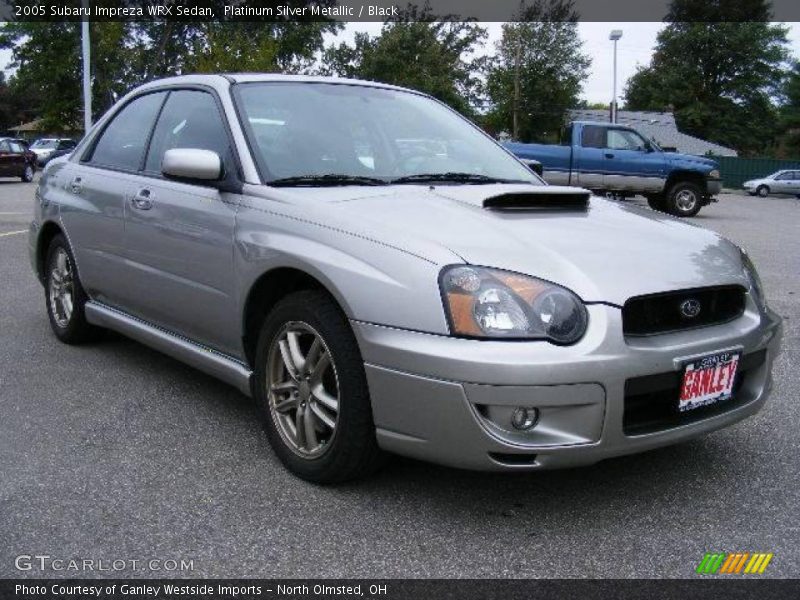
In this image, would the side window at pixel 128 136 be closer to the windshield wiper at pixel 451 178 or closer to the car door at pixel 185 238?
the car door at pixel 185 238

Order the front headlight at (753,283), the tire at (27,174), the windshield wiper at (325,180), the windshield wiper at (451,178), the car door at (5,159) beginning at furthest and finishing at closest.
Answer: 1. the tire at (27,174)
2. the car door at (5,159)
3. the windshield wiper at (451,178)
4. the windshield wiper at (325,180)
5. the front headlight at (753,283)

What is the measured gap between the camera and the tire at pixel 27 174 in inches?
1050

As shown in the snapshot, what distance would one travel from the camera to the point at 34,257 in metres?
5.27

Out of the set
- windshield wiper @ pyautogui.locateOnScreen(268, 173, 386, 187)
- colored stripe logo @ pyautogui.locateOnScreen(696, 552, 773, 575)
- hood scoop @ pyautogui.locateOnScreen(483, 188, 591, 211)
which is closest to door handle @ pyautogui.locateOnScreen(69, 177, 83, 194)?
windshield wiper @ pyautogui.locateOnScreen(268, 173, 386, 187)

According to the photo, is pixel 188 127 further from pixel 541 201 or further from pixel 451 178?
pixel 541 201

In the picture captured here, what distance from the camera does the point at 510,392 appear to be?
2.47m

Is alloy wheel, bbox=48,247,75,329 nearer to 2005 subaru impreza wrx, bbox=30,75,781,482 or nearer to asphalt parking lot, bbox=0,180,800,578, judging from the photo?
2005 subaru impreza wrx, bbox=30,75,781,482

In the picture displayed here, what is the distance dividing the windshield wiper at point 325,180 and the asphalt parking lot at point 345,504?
3.59ft

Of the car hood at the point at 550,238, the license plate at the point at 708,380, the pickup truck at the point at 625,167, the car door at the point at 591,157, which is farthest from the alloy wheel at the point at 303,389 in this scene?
the car door at the point at 591,157

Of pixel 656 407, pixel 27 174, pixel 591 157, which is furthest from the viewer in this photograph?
pixel 27 174

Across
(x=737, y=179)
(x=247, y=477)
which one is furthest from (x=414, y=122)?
(x=737, y=179)

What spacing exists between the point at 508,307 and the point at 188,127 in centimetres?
209

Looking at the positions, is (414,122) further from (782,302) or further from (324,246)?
(782,302)

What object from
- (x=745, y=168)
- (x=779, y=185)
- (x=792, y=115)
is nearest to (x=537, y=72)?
(x=745, y=168)
